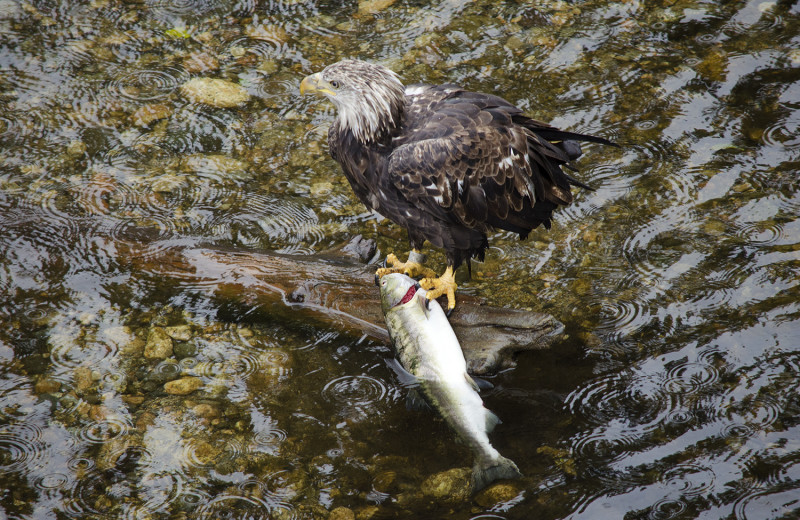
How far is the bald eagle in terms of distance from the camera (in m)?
4.34

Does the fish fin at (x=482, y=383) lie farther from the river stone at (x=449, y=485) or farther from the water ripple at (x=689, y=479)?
the water ripple at (x=689, y=479)

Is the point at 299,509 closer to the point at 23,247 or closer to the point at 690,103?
the point at 23,247

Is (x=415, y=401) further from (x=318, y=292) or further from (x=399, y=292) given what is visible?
(x=318, y=292)

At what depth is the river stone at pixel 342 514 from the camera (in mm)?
3883

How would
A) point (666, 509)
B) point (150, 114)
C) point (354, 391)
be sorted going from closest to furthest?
point (666, 509)
point (354, 391)
point (150, 114)

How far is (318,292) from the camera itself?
4.66 m


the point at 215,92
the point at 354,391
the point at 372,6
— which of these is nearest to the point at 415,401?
the point at 354,391

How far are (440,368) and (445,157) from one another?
1278 millimetres

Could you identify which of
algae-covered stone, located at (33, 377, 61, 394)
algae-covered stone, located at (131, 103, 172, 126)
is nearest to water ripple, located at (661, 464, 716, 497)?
algae-covered stone, located at (33, 377, 61, 394)

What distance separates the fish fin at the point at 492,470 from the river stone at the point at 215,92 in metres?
4.47

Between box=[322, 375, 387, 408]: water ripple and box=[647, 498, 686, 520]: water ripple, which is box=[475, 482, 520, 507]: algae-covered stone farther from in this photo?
box=[322, 375, 387, 408]: water ripple

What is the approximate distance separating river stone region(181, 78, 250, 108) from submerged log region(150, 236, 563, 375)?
2.42 meters

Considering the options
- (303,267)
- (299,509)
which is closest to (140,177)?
(303,267)

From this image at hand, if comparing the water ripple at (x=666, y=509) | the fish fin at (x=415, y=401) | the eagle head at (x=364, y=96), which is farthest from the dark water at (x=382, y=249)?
the eagle head at (x=364, y=96)
